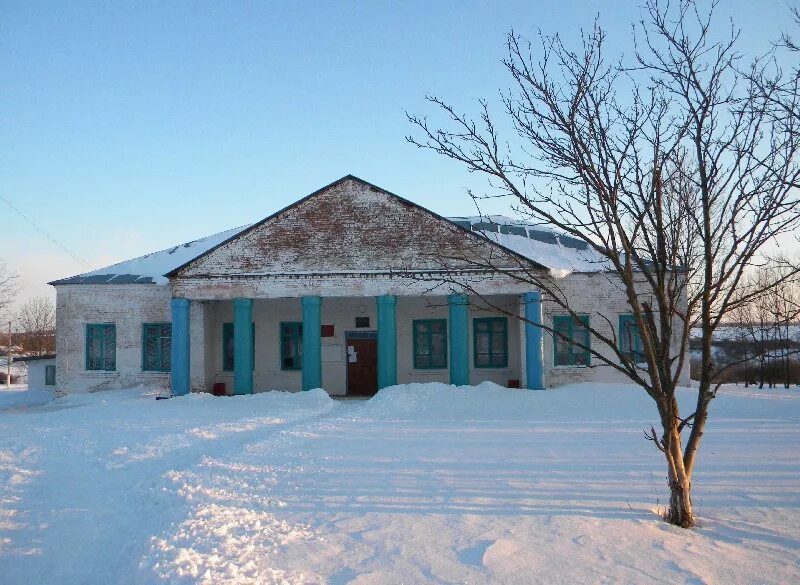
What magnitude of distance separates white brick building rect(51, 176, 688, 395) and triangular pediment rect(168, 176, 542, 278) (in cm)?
4

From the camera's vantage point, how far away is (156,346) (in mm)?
17422

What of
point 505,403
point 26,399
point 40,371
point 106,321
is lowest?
point 26,399

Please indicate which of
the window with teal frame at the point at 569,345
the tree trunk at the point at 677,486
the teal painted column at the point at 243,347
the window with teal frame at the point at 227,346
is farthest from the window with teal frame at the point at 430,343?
the tree trunk at the point at 677,486

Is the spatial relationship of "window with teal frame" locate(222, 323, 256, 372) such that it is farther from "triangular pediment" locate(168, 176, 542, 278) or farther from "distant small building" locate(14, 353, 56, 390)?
"distant small building" locate(14, 353, 56, 390)

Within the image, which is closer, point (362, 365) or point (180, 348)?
point (180, 348)

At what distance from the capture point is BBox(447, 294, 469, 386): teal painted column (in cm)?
1495

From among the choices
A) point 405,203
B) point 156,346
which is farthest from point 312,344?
point 156,346

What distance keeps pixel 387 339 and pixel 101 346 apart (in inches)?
348

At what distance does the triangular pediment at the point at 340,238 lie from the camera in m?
15.3

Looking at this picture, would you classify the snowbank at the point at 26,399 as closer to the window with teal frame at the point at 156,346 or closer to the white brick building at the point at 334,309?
the white brick building at the point at 334,309

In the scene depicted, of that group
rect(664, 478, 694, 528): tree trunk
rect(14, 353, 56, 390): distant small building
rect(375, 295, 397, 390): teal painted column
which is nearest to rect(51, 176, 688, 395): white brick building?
rect(375, 295, 397, 390): teal painted column

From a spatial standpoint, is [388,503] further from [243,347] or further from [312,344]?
[243,347]

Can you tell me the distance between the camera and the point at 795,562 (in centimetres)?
441

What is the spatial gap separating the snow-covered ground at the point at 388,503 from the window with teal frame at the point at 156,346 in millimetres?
5821
